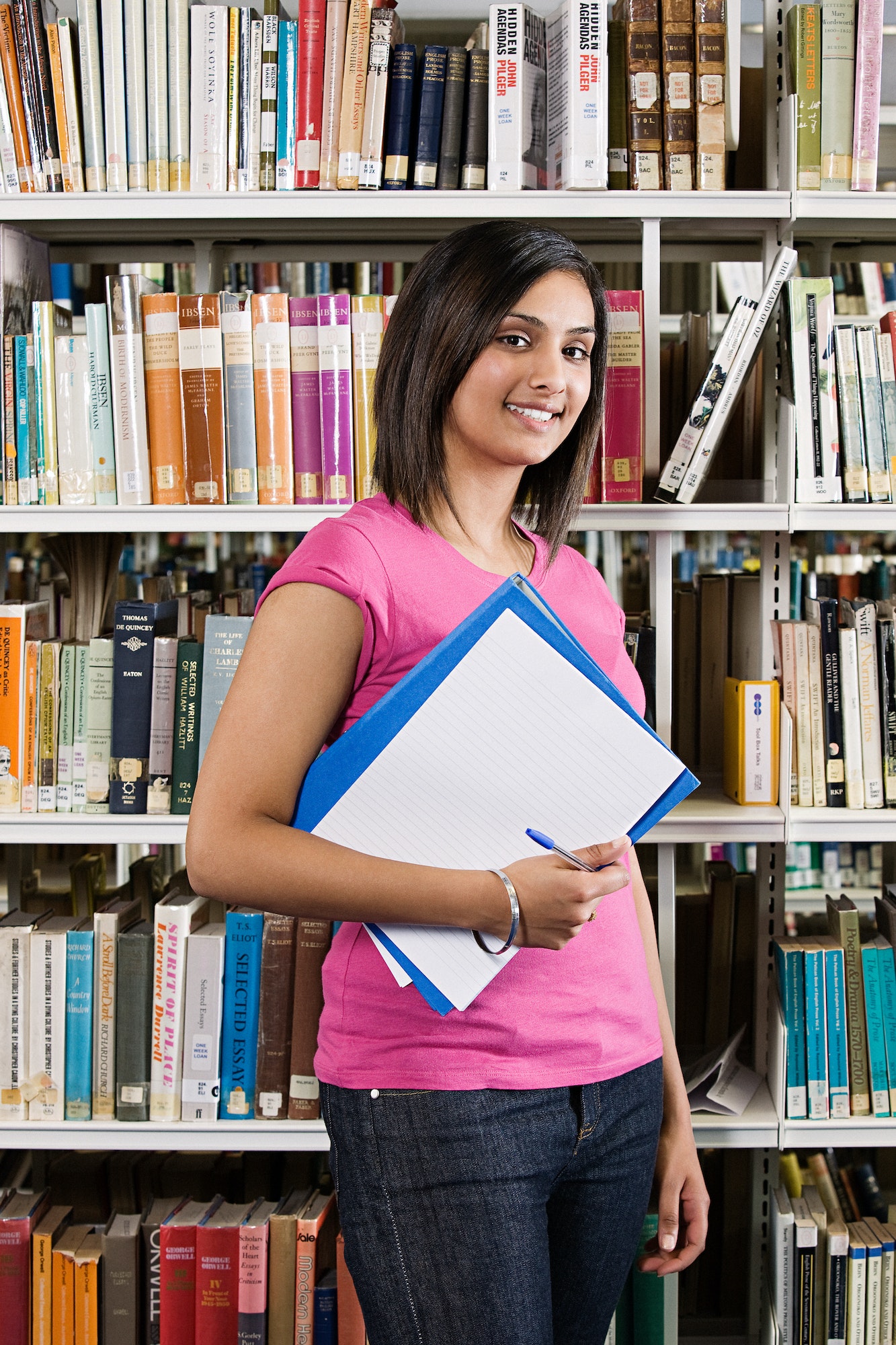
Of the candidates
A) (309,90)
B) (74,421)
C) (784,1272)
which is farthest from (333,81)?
(784,1272)

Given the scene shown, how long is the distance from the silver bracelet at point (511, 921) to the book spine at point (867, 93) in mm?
1243

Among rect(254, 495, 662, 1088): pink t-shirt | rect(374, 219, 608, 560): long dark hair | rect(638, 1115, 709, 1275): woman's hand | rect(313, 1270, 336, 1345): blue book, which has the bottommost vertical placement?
rect(313, 1270, 336, 1345): blue book

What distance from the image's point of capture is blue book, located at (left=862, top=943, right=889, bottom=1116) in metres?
1.57

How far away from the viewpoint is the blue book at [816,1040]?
1571mm

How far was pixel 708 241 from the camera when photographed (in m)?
1.81

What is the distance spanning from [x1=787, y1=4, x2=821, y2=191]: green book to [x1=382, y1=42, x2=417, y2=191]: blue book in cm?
56

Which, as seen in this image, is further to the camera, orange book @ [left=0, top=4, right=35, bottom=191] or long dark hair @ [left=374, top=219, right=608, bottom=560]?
orange book @ [left=0, top=4, right=35, bottom=191]

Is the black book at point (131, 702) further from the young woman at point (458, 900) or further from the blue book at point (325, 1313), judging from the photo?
the blue book at point (325, 1313)

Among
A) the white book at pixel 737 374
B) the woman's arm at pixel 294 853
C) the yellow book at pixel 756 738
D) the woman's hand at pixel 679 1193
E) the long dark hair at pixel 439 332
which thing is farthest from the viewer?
the yellow book at pixel 756 738

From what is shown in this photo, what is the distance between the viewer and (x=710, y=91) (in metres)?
1.53

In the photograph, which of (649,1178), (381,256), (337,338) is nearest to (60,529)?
(337,338)

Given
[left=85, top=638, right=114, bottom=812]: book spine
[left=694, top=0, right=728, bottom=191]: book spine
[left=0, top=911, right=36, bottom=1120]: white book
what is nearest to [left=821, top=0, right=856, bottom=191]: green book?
[left=694, top=0, right=728, bottom=191]: book spine

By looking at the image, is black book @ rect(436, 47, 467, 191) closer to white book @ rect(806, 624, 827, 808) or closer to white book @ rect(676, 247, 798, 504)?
white book @ rect(676, 247, 798, 504)

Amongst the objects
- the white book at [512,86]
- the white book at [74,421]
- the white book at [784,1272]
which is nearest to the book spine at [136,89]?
the white book at [74,421]
